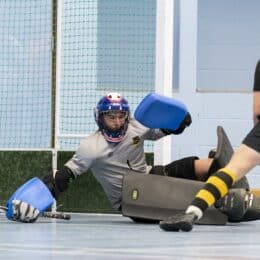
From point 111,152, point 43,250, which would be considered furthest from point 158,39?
point 43,250

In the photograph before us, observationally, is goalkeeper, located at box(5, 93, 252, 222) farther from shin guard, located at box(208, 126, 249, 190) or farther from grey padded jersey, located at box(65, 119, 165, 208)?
shin guard, located at box(208, 126, 249, 190)

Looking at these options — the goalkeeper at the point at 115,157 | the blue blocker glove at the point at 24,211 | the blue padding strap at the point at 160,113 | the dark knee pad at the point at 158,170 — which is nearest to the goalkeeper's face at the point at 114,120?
the goalkeeper at the point at 115,157

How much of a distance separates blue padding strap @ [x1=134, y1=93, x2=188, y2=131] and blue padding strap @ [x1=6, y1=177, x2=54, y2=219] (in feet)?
2.21

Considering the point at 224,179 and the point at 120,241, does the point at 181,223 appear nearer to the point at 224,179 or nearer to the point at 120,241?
the point at 224,179

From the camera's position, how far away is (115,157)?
4684 millimetres

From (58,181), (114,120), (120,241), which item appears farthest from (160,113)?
(120,241)

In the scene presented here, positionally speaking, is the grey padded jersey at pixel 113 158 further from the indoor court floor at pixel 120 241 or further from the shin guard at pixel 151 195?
the indoor court floor at pixel 120 241

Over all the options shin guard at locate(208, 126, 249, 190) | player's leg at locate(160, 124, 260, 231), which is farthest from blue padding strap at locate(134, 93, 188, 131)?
player's leg at locate(160, 124, 260, 231)

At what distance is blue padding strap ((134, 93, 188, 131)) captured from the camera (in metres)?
4.66

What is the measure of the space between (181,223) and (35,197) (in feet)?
3.91

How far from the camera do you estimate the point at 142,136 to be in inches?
187

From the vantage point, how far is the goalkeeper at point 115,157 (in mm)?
4629

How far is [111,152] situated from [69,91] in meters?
1.14

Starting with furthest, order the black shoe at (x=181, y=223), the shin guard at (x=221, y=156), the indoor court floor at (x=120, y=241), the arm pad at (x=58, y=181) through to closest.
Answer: the arm pad at (x=58, y=181)
the shin guard at (x=221, y=156)
the black shoe at (x=181, y=223)
the indoor court floor at (x=120, y=241)
